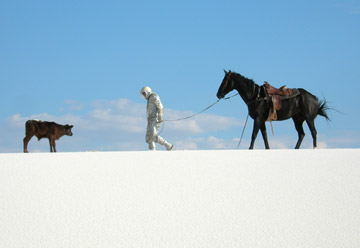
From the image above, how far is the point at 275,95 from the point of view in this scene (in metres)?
14.6

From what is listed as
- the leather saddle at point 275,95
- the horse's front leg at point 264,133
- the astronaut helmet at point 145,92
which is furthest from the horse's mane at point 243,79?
the astronaut helmet at point 145,92

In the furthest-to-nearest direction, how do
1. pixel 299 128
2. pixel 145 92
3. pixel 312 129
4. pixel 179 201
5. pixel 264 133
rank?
pixel 299 128
pixel 312 129
pixel 264 133
pixel 145 92
pixel 179 201

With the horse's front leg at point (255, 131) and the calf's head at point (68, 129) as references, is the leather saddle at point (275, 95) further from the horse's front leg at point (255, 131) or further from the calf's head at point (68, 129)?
the calf's head at point (68, 129)

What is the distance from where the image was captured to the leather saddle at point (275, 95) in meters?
14.4

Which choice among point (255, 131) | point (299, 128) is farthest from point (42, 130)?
point (299, 128)

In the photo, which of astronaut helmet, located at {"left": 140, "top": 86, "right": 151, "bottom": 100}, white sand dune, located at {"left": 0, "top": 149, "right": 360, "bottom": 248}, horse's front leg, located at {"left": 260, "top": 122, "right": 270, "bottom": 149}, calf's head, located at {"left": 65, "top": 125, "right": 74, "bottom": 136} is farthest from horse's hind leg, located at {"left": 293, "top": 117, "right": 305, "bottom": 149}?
calf's head, located at {"left": 65, "top": 125, "right": 74, "bottom": 136}

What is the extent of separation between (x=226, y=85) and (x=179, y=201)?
727 centimetres

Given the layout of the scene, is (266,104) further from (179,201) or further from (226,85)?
(179,201)

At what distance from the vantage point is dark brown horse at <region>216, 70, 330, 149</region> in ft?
46.4

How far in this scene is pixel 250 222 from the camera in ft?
23.7

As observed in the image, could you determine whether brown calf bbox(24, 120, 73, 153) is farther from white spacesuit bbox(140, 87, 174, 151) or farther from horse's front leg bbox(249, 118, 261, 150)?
horse's front leg bbox(249, 118, 261, 150)

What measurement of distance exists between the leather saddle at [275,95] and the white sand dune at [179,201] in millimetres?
3147

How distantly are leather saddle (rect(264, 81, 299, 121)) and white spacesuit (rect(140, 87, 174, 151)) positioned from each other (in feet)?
10.7

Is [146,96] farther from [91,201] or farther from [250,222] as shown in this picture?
[250,222]
